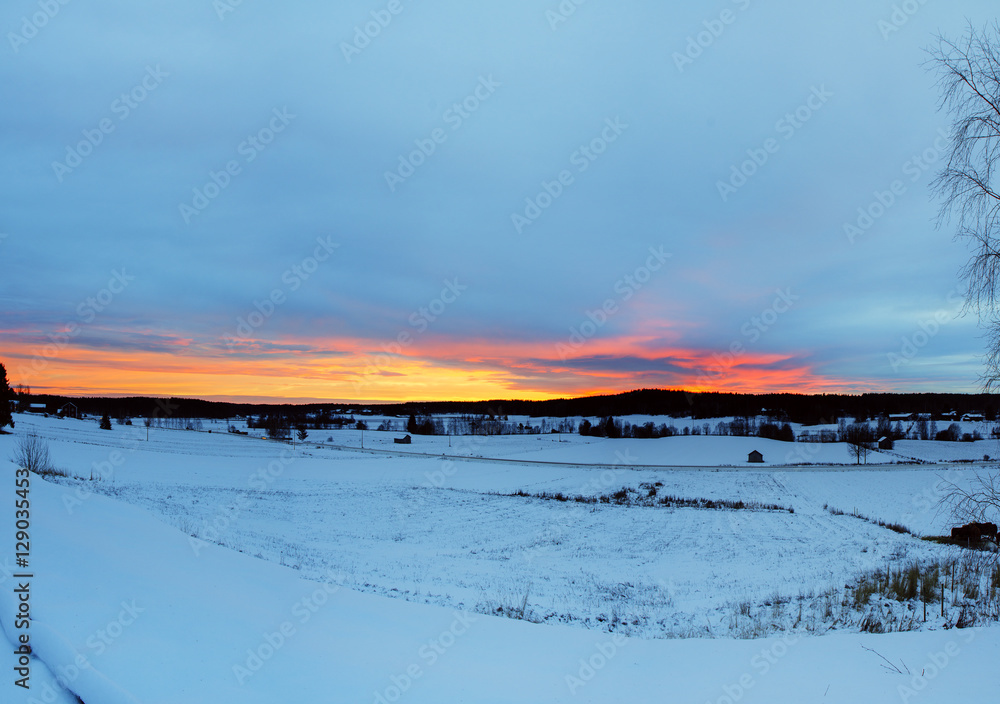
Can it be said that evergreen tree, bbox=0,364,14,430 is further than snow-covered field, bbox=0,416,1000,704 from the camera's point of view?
Yes

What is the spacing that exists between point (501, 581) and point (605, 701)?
9.90 metres

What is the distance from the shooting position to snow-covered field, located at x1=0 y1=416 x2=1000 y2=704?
235 inches

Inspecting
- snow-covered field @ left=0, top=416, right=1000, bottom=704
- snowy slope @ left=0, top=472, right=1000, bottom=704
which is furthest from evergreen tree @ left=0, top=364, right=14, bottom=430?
snowy slope @ left=0, top=472, right=1000, bottom=704

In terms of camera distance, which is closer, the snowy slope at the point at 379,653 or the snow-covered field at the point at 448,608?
the snowy slope at the point at 379,653

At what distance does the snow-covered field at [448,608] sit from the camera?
19.6 ft

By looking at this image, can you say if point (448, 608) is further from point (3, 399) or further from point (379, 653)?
point (3, 399)

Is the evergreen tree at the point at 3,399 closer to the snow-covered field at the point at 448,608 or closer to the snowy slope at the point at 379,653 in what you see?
the snow-covered field at the point at 448,608

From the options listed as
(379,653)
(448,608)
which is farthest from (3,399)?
(379,653)

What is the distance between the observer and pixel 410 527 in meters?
26.9

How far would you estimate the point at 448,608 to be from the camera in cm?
1002

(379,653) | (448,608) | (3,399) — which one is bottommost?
(448,608)

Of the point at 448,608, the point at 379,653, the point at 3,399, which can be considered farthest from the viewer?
the point at 3,399

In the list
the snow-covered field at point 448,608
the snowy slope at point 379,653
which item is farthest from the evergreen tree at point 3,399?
the snowy slope at point 379,653

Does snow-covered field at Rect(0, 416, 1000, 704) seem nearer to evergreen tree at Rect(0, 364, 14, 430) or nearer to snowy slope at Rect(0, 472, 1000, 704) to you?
snowy slope at Rect(0, 472, 1000, 704)
